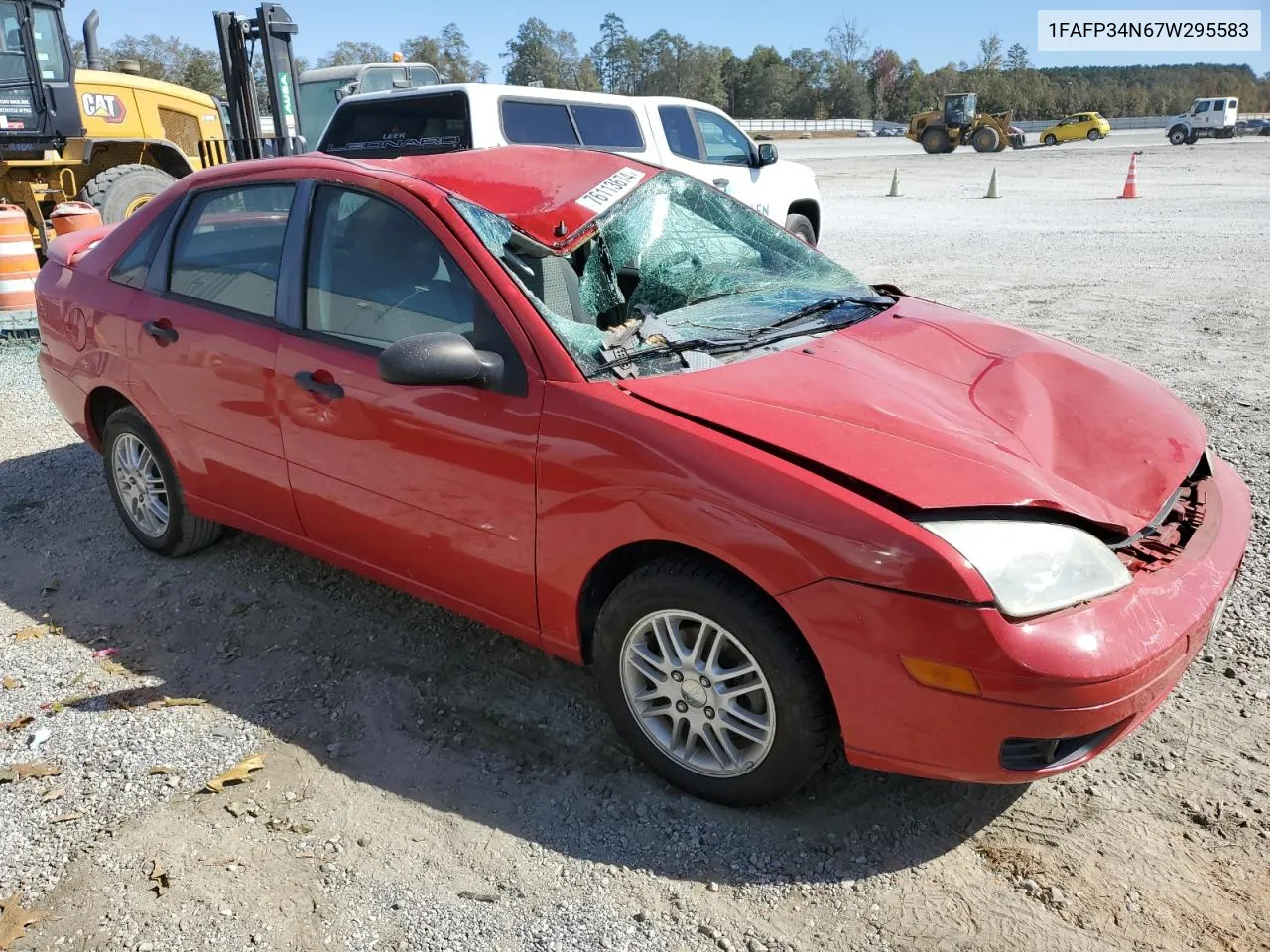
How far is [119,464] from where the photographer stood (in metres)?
4.32

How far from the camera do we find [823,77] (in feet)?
348

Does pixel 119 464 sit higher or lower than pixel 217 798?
higher

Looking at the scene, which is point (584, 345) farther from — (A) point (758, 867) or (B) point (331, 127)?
(B) point (331, 127)

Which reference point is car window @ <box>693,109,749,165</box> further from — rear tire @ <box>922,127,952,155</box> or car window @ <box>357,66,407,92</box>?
rear tire @ <box>922,127,952,155</box>

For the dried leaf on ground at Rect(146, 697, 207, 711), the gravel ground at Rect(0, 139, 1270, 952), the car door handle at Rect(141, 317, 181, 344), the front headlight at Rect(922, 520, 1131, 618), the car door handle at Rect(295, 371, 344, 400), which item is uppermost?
the car door handle at Rect(141, 317, 181, 344)

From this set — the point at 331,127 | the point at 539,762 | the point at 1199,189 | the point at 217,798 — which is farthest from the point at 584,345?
the point at 1199,189

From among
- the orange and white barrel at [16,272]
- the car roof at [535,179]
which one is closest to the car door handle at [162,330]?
the car roof at [535,179]

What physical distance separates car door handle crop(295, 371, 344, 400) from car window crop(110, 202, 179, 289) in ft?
3.84

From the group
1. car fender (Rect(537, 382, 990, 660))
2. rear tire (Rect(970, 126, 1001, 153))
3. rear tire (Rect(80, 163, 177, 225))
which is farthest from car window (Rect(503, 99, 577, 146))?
rear tire (Rect(970, 126, 1001, 153))

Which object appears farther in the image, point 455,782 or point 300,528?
point 300,528

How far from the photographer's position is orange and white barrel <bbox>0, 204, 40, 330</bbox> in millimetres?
8305

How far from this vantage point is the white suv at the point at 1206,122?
147ft

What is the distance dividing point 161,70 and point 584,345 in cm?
7810

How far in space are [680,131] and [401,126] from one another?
2.90 m
